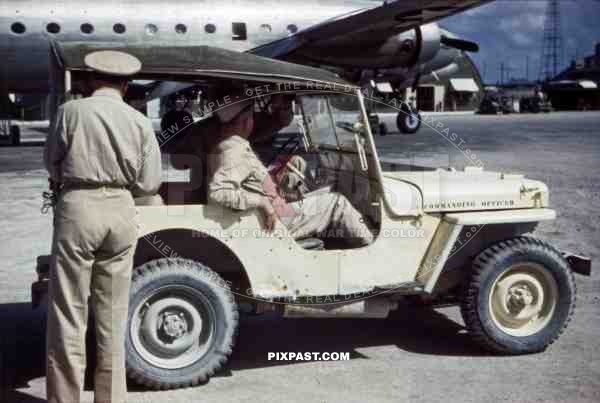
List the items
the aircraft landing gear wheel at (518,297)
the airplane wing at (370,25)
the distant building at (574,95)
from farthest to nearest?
the distant building at (574,95), the airplane wing at (370,25), the aircraft landing gear wheel at (518,297)

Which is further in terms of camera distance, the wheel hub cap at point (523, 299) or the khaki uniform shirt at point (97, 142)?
the wheel hub cap at point (523, 299)

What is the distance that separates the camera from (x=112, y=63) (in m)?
4.05

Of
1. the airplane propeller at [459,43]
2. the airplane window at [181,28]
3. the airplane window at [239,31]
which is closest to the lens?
the airplane window at [181,28]

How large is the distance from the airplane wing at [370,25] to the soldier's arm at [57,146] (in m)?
15.7

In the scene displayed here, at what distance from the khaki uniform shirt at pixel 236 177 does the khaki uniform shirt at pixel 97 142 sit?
724 millimetres

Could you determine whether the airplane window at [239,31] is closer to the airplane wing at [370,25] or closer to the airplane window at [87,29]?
the airplane wing at [370,25]

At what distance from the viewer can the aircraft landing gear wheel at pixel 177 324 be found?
15.1 ft

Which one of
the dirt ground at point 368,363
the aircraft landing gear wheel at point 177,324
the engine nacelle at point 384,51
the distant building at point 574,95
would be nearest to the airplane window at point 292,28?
the engine nacelle at point 384,51

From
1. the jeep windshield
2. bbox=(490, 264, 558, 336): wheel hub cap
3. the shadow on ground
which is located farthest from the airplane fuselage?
bbox=(490, 264, 558, 336): wheel hub cap

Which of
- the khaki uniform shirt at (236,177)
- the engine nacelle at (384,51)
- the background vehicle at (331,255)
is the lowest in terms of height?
the background vehicle at (331,255)

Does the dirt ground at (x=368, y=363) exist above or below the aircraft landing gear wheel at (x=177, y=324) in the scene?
below

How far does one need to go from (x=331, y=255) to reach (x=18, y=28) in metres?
17.1

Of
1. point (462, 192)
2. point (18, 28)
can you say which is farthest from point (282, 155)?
point (18, 28)

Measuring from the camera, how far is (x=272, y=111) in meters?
5.43
